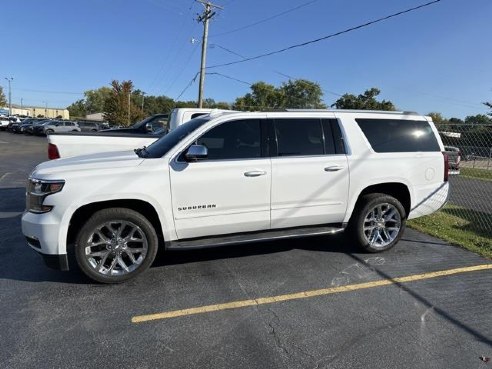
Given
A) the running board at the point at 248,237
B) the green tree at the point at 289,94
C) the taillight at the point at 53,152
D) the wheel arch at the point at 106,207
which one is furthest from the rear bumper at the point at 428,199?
the green tree at the point at 289,94

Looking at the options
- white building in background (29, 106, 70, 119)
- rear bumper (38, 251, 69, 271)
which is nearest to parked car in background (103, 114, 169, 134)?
rear bumper (38, 251, 69, 271)

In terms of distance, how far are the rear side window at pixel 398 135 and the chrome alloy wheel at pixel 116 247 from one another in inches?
127

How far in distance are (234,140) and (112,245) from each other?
5.97ft

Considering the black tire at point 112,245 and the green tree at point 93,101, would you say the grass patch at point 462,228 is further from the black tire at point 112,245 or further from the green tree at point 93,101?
the green tree at point 93,101

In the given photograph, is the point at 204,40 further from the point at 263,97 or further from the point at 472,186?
the point at 263,97

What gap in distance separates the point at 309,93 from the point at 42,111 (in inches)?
4810

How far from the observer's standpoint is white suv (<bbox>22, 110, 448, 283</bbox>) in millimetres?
4008

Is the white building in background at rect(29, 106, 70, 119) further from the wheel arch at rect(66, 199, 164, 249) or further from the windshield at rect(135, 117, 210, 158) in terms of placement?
the wheel arch at rect(66, 199, 164, 249)

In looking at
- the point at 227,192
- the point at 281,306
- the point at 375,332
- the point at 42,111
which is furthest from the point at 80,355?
the point at 42,111

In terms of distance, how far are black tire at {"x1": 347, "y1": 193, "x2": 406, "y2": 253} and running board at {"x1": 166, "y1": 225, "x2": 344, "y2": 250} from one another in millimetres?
270

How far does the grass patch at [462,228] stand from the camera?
229 inches

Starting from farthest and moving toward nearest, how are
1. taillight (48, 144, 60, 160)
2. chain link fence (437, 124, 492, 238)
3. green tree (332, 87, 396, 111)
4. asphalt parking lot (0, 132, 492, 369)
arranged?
green tree (332, 87, 396, 111) → chain link fence (437, 124, 492, 238) → taillight (48, 144, 60, 160) → asphalt parking lot (0, 132, 492, 369)

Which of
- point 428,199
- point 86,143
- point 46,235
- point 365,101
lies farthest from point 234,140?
point 365,101

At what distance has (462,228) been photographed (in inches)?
274
